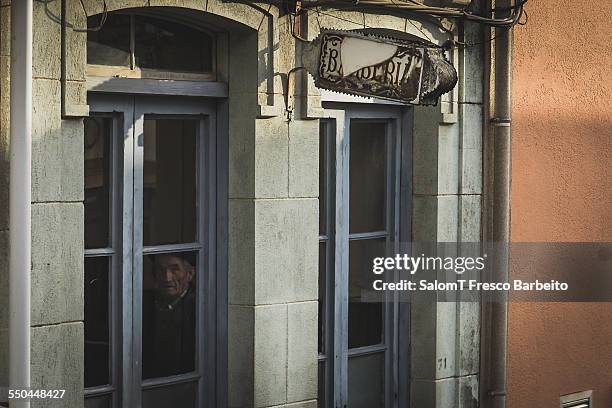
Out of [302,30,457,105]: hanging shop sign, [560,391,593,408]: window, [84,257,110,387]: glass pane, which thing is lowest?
[560,391,593,408]: window

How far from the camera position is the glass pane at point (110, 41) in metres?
7.17

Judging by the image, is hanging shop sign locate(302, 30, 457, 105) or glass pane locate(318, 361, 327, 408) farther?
glass pane locate(318, 361, 327, 408)

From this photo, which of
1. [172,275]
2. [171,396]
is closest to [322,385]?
[171,396]

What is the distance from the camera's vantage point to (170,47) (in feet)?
25.0

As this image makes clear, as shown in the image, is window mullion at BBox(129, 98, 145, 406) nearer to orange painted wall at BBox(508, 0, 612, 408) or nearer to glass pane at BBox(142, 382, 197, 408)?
glass pane at BBox(142, 382, 197, 408)

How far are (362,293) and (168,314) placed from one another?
1.74 m

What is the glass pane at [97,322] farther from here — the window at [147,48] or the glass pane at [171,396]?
the window at [147,48]

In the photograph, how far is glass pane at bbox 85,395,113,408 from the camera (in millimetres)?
7398

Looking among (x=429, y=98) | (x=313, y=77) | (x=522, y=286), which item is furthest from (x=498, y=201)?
(x=313, y=77)

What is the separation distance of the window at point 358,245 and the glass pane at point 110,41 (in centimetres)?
173

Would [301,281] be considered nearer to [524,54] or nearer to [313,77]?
[313,77]

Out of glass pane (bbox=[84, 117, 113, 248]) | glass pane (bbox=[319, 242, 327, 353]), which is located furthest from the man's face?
glass pane (bbox=[319, 242, 327, 353])

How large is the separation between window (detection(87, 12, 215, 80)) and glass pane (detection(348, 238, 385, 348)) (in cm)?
185

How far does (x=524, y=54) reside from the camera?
9.60m
